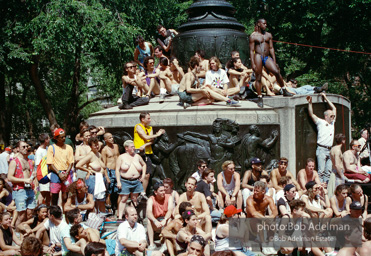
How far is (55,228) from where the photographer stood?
845cm

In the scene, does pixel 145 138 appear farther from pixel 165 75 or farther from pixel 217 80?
pixel 165 75

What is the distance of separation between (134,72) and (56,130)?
294 centimetres

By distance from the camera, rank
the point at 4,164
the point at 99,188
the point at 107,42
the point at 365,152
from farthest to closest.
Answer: the point at 107,42, the point at 4,164, the point at 365,152, the point at 99,188

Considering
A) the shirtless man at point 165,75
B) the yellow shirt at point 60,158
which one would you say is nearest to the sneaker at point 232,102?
the shirtless man at point 165,75

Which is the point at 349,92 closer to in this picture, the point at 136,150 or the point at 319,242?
the point at 136,150

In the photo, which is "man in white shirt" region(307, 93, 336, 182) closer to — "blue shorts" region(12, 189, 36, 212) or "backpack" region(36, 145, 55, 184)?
"backpack" region(36, 145, 55, 184)

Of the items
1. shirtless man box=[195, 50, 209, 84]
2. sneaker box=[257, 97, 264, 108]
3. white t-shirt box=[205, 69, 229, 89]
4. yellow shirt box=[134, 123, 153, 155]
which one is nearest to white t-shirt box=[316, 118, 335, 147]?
sneaker box=[257, 97, 264, 108]

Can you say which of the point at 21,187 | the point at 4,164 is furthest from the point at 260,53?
the point at 4,164

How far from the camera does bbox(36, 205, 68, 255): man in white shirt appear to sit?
8.34 m

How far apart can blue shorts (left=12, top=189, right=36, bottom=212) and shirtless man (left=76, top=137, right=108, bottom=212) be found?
3.76ft

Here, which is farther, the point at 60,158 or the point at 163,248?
the point at 60,158

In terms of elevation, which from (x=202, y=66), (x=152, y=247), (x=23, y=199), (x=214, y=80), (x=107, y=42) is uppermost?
(x=107, y=42)

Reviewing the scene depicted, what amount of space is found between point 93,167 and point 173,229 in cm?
276

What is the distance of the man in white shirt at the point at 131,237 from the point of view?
26.4 feet
